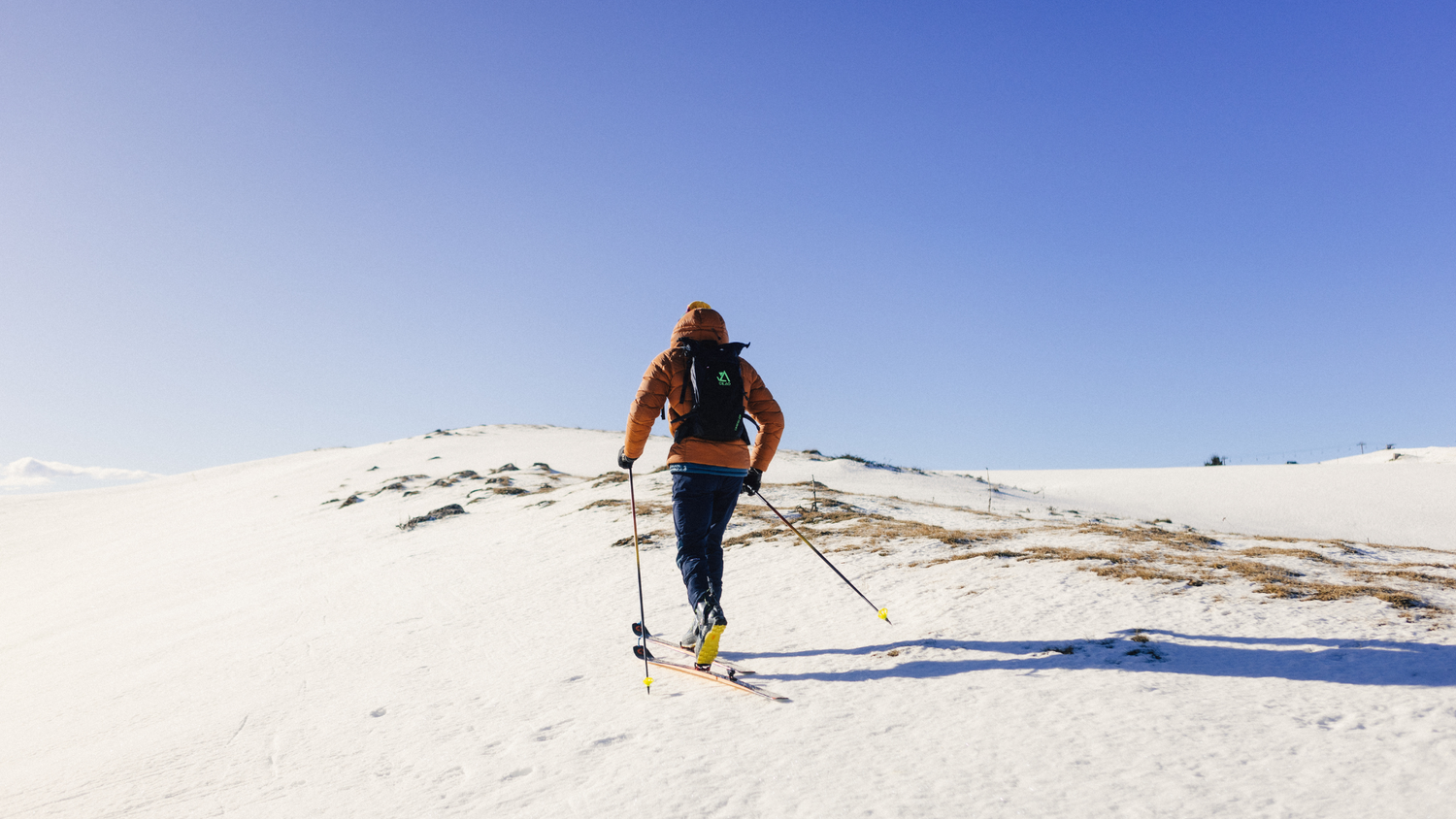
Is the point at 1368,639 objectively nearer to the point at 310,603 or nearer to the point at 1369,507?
the point at 310,603

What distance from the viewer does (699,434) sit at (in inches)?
201

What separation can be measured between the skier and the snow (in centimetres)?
79

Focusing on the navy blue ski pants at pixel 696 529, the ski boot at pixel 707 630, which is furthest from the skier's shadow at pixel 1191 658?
the navy blue ski pants at pixel 696 529

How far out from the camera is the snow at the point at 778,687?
3.12 meters

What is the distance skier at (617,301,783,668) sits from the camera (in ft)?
16.8

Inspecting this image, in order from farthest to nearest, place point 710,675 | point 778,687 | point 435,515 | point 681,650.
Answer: point 435,515
point 681,650
point 710,675
point 778,687

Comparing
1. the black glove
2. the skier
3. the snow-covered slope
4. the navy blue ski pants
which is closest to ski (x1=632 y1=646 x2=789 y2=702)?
the skier

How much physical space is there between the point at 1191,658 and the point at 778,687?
2.38 metres

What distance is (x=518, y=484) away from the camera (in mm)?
17688

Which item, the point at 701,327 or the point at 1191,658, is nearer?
the point at 1191,658

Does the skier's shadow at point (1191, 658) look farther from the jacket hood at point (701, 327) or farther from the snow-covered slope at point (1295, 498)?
the snow-covered slope at point (1295, 498)

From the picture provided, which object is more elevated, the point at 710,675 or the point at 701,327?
the point at 701,327

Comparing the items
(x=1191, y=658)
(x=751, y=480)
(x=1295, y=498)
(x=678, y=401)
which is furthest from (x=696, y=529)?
(x=1295, y=498)

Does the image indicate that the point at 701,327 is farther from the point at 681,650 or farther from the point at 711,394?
the point at 681,650
